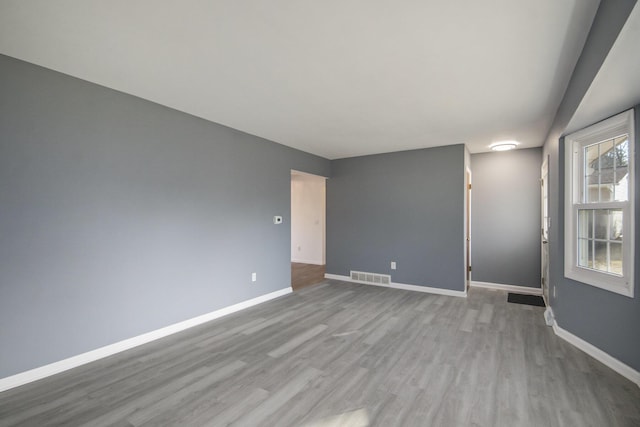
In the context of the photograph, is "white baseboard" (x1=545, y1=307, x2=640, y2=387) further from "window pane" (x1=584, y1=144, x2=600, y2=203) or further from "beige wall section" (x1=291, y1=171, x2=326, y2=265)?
"beige wall section" (x1=291, y1=171, x2=326, y2=265)

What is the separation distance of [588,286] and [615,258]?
37cm

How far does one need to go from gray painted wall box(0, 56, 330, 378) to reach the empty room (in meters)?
0.02

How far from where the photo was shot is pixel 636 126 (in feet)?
7.64

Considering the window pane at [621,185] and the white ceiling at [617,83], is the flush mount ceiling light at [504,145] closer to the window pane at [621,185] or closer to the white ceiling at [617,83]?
the white ceiling at [617,83]

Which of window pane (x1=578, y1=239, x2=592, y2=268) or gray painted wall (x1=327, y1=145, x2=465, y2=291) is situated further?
gray painted wall (x1=327, y1=145, x2=465, y2=291)

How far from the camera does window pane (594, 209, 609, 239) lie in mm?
2689

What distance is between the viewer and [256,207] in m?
4.42

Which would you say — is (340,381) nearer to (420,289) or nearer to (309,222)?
(420,289)

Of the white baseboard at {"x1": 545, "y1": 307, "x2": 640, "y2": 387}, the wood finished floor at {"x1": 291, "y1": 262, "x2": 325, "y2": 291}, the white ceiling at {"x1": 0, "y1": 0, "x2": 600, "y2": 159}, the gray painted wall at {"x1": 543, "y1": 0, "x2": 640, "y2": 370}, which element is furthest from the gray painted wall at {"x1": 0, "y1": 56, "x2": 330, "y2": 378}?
the white baseboard at {"x1": 545, "y1": 307, "x2": 640, "y2": 387}

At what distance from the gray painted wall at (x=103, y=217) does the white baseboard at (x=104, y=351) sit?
5 centimetres

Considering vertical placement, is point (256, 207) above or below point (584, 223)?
above

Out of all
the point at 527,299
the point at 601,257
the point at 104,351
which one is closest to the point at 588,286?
the point at 601,257

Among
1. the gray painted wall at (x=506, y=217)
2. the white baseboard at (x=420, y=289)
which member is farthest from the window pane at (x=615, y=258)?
the gray painted wall at (x=506, y=217)

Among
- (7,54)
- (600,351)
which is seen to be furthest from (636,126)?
(7,54)
